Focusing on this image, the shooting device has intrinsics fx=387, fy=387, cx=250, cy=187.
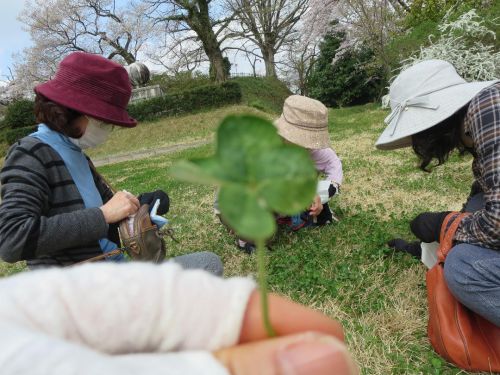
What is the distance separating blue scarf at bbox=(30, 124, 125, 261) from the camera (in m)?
1.59

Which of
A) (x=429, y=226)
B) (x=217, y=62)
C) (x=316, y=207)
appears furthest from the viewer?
(x=217, y=62)

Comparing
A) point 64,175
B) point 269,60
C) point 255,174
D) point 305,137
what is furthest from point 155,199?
point 269,60

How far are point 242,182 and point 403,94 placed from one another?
173cm

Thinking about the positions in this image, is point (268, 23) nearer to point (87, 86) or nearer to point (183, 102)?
point (183, 102)

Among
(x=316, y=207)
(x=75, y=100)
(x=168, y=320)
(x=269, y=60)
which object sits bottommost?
(x=316, y=207)

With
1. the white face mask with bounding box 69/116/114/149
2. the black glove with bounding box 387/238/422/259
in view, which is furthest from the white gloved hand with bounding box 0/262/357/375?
the black glove with bounding box 387/238/422/259

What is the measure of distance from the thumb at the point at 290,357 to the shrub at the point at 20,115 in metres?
18.0

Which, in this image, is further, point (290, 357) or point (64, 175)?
point (64, 175)

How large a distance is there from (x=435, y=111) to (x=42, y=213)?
167 cm

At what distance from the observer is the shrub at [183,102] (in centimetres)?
1566

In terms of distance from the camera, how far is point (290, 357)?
0.48 meters

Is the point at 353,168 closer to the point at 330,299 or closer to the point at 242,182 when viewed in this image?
the point at 330,299

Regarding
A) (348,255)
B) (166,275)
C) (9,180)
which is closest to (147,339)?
(166,275)

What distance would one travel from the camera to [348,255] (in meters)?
2.42
